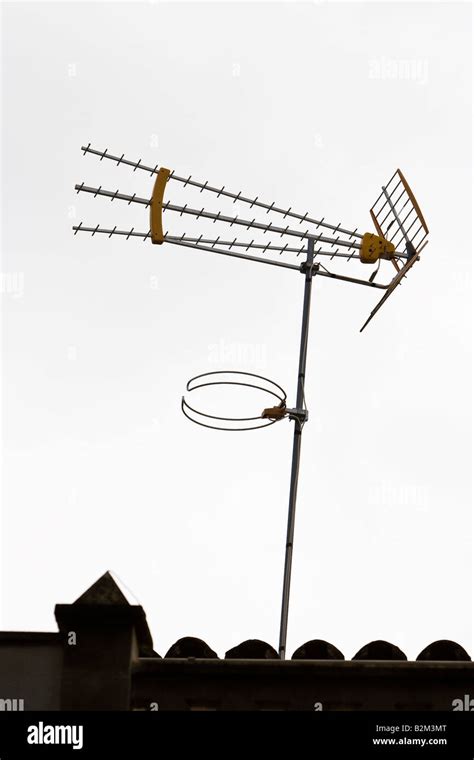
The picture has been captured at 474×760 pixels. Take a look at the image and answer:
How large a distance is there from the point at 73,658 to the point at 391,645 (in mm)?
3783

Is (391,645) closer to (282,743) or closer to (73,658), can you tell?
(282,743)

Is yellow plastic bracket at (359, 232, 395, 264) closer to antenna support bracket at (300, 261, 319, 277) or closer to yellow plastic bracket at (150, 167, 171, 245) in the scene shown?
antenna support bracket at (300, 261, 319, 277)

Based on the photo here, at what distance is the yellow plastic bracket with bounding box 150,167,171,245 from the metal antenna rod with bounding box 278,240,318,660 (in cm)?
256

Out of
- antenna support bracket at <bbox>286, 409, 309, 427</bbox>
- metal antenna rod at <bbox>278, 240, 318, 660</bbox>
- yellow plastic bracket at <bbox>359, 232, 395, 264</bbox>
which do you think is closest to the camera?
metal antenna rod at <bbox>278, 240, 318, 660</bbox>

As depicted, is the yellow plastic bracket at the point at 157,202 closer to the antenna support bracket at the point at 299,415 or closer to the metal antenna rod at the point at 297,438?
the metal antenna rod at the point at 297,438

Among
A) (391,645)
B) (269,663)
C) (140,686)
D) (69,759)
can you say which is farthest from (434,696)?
(69,759)

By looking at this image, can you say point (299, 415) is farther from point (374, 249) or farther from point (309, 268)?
point (374, 249)

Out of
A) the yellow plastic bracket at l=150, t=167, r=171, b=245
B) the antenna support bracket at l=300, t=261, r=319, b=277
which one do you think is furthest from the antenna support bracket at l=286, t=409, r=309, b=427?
the yellow plastic bracket at l=150, t=167, r=171, b=245

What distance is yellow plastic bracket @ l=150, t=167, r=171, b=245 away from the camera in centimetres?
1978

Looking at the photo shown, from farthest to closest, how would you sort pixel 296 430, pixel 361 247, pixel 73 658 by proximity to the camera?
pixel 361 247 < pixel 296 430 < pixel 73 658

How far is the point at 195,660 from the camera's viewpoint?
14.4 metres

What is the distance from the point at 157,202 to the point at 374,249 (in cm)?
382

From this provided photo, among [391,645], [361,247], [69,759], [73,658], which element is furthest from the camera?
[361,247]

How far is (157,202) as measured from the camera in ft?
65.0
